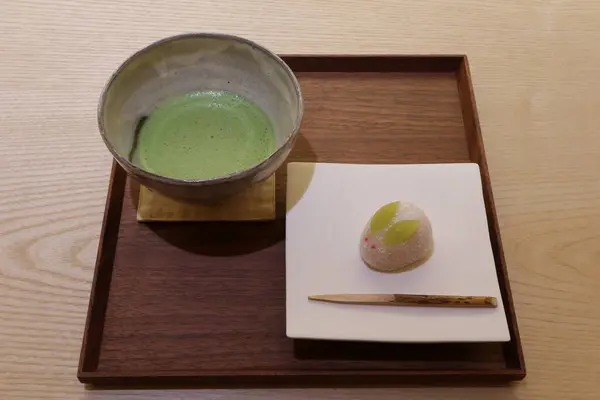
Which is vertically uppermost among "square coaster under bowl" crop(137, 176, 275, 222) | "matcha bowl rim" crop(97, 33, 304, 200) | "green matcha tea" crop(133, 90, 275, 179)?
"matcha bowl rim" crop(97, 33, 304, 200)

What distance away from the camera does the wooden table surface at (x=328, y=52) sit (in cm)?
71

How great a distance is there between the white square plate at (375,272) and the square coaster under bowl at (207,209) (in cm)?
5

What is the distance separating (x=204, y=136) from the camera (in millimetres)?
822

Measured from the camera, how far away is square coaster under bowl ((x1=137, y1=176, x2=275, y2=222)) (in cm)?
77

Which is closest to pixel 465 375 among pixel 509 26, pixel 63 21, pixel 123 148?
pixel 123 148

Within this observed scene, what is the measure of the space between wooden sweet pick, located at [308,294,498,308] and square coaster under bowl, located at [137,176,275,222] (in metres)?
0.16

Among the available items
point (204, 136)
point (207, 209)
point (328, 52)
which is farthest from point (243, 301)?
point (328, 52)

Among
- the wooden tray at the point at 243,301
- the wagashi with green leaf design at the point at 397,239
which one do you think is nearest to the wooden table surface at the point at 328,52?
the wooden tray at the point at 243,301

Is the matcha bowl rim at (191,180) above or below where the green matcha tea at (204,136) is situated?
above

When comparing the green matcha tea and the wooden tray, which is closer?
the wooden tray

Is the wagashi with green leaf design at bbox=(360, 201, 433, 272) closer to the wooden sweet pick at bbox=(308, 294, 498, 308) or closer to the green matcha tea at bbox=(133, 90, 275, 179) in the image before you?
the wooden sweet pick at bbox=(308, 294, 498, 308)

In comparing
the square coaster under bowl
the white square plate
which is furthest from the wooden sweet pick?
the square coaster under bowl

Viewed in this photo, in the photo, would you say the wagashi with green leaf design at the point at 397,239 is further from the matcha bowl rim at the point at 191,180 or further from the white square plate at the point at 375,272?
the matcha bowl rim at the point at 191,180

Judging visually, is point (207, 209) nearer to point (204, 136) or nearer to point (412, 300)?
point (204, 136)
